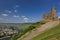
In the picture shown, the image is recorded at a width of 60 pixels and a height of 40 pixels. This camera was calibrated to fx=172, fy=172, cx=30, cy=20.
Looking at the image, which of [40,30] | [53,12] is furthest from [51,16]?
[40,30]

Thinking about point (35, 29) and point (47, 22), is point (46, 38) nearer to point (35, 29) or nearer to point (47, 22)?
point (35, 29)

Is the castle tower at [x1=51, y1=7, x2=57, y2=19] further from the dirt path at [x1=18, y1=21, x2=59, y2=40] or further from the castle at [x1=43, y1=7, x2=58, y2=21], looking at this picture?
the dirt path at [x1=18, y1=21, x2=59, y2=40]

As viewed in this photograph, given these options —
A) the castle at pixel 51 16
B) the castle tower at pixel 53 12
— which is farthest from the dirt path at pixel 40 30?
the castle tower at pixel 53 12

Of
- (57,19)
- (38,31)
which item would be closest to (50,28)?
(38,31)

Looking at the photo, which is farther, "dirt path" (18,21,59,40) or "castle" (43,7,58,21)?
"castle" (43,7,58,21)

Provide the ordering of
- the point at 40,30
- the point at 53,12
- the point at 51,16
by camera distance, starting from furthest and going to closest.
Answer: the point at 51,16, the point at 53,12, the point at 40,30

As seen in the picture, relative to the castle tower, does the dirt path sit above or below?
below

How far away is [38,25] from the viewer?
564 inches

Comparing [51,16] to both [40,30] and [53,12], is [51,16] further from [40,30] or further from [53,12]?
[40,30]

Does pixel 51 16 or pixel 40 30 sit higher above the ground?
pixel 51 16

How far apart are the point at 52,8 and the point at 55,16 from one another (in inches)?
30.2

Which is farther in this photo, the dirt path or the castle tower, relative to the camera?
the castle tower

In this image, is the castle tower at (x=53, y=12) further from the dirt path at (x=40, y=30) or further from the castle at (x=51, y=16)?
the dirt path at (x=40, y=30)

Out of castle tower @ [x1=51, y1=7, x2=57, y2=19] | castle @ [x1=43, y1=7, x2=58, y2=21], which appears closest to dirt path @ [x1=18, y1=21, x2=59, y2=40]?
castle @ [x1=43, y1=7, x2=58, y2=21]
